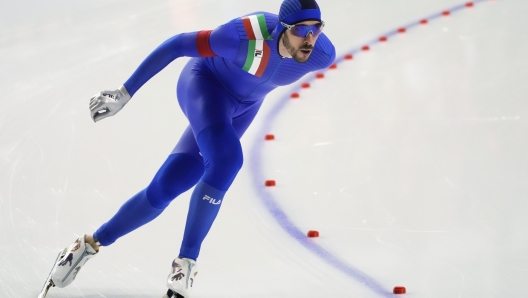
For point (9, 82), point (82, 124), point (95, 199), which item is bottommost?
point (95, 199)

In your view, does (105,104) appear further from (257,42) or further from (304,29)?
(304,29)

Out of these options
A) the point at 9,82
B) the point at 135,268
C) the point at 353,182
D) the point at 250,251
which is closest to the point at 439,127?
the point at 353,182

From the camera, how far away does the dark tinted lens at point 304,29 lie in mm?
2865

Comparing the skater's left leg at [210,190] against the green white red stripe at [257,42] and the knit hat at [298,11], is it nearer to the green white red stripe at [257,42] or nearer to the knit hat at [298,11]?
the green white red stripe at [257,42]

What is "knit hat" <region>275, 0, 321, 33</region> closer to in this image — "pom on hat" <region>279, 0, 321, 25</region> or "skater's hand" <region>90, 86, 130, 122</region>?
"pom on hat" <region>279, 0, 321, 25</region>

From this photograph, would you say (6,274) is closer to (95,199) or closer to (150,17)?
(95,199)

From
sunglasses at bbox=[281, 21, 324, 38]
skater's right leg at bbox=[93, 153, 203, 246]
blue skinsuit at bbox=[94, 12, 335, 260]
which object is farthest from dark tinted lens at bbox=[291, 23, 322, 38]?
skater's right leg at bbox=[93, 153, 203, 246]

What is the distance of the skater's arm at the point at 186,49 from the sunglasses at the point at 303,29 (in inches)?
9.2

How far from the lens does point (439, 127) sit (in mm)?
4848

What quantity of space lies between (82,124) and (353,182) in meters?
1.68

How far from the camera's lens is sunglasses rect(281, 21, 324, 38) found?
9.40 feet

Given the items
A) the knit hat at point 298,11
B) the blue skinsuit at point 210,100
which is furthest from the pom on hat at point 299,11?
the blue skinsuit at point 210,100

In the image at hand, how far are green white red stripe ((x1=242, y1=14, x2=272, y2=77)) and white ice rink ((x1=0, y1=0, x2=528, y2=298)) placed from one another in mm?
859

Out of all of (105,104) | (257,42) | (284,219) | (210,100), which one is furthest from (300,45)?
(284,219)
